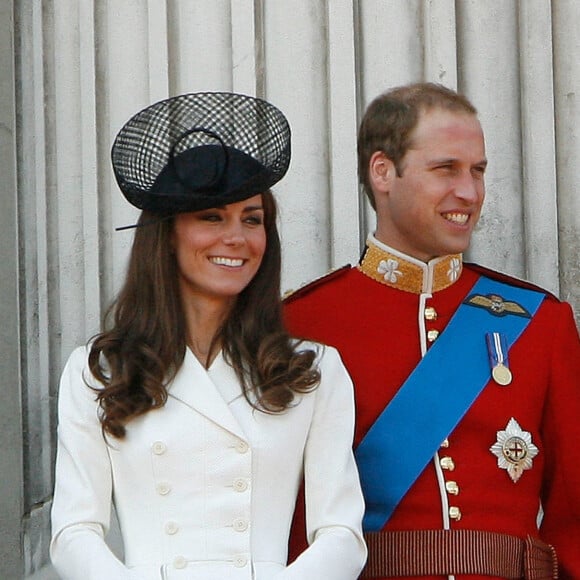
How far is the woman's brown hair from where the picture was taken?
3408mm

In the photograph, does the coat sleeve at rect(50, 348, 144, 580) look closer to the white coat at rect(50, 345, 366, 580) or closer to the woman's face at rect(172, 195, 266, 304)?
the white coat at rect(50, 345, 366, 580)

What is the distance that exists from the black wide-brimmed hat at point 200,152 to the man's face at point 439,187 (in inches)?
18.1

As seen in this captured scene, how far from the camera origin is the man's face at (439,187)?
153 inches

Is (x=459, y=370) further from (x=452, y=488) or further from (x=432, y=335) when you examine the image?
(x=452, y=488)

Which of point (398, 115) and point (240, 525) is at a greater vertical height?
point (398, 115)

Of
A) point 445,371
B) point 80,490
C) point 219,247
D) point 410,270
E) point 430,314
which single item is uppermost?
point 219,247

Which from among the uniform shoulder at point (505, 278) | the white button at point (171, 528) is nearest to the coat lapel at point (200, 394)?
the white button at point (171, 528)

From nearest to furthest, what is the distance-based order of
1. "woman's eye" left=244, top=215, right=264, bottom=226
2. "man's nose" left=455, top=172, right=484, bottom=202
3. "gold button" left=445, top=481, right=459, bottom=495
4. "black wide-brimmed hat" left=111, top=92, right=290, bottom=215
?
"black wide-brimmed hat" left=111, top=92, right=290, bottom=215, "woman's eye" left=244, top=215, right=264, bottom=226, "gold button" left=445, top=481, right=459, bottom=495, "man's nose" left=455, top=172, right=484, bottom=202

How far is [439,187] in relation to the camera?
12.8ft

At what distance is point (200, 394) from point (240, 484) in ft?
0.69

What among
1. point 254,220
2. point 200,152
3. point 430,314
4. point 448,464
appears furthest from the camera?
point 430,314

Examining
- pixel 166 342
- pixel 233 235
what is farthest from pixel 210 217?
pixel 166 342

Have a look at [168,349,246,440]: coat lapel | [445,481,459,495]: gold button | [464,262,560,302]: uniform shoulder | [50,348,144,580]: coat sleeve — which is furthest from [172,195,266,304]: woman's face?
[464,262,560,302]: uniform shoulder

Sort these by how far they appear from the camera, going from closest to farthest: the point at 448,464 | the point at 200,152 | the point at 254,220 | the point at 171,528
Answer: the point at 171,528 → the point at 200,152 → the point at 254,220 → the point at 448,464
